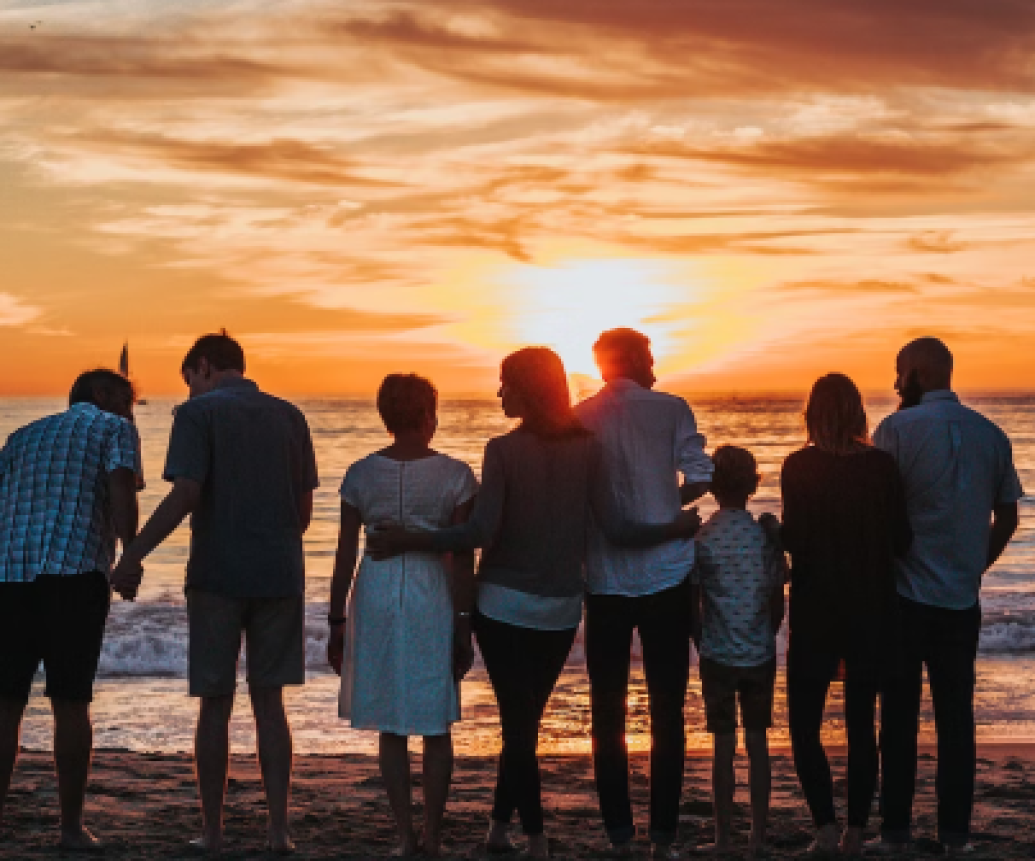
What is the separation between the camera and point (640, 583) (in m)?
4.62

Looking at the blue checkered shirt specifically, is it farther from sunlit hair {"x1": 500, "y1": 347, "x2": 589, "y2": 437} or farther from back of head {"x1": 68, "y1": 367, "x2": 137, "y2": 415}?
sunlit hair {"x1": 500, "y1": 347, "x2": 589, "y2": 437}

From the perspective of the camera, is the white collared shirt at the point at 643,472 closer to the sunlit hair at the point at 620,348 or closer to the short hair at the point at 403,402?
the sunlit hair at the point at 620,348

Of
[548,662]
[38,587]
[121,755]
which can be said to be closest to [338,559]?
[548,662]

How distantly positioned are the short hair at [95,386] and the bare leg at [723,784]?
255 cm

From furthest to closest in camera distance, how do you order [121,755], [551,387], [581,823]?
[121,755] < [581,823] < [551,387]

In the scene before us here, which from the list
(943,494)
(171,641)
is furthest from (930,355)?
(171,641)

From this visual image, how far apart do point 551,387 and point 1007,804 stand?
128 inches

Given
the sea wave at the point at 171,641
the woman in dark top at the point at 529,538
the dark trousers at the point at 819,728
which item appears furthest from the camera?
the sea wave at the point at 171,641

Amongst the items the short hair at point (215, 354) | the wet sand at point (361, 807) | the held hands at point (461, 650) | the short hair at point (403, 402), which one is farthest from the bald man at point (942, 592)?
the short hair at point (215, 354)

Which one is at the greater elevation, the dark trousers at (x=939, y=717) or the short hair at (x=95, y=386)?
the short hair at (x=95, y=386)

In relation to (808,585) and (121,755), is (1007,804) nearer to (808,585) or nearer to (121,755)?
(808,585)

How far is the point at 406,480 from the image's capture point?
4.55 metres

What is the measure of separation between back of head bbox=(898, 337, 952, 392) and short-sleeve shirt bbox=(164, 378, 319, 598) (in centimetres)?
230

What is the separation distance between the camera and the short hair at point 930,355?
4948mm
